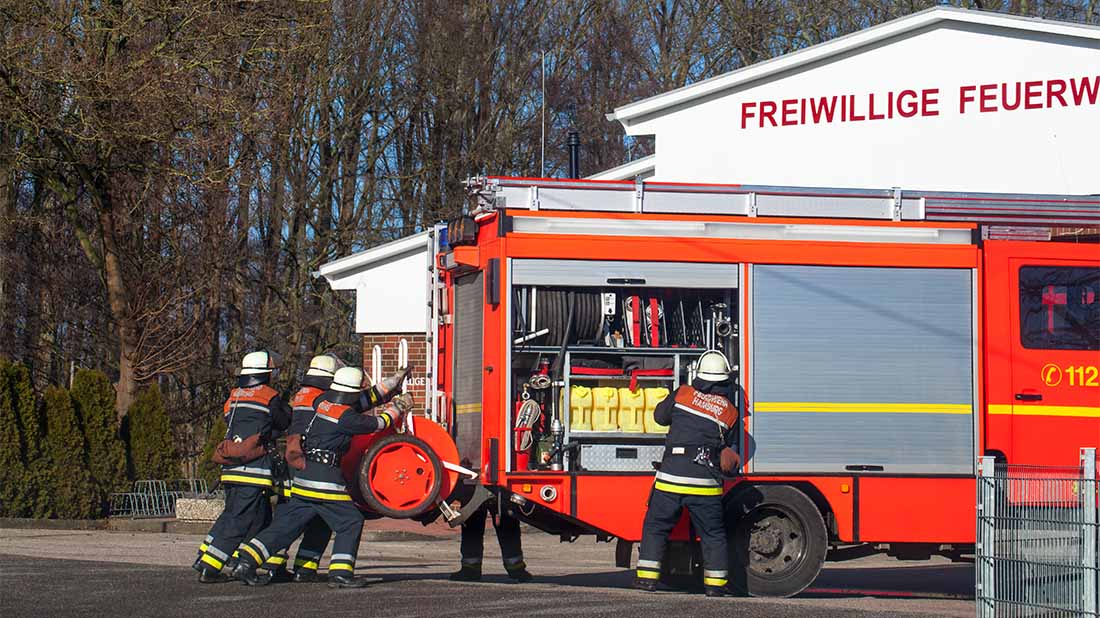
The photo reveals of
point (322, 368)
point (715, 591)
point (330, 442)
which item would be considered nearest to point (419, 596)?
point (330, 442)

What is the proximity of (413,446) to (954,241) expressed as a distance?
13.8ft

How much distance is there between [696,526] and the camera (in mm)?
11609

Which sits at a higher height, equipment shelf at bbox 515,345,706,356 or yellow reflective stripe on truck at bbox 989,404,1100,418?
equipment shelf at bbox 515,345,706,356

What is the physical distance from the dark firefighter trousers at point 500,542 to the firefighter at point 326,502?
4.23 ft

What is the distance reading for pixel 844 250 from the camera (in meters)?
12.2

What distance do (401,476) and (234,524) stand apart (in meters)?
1.24

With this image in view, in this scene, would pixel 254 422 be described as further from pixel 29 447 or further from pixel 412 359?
pixel 412 359

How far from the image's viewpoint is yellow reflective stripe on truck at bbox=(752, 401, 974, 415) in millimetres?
11992

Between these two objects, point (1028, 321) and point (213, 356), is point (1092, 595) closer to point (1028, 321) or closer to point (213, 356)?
point (1028, 321)

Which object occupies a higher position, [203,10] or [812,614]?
[203,10]

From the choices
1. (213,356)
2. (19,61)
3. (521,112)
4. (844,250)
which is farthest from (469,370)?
(521,112)

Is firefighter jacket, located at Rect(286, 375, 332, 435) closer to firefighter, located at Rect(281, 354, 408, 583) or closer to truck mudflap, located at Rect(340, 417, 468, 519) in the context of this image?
firefighter, located at Rect(281, 354, 408, 583)

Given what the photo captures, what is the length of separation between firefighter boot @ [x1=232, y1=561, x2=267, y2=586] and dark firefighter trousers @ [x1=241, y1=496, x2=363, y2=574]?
4 cm

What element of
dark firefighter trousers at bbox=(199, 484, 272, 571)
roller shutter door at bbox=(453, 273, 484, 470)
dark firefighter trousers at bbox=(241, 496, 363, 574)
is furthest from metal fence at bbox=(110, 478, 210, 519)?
dark firefighter trousers at bbox=(241, 496, 363, 574)
